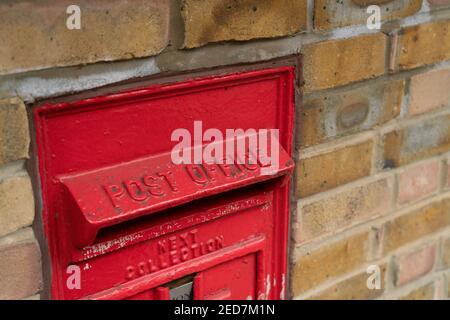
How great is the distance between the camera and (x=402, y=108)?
1.07m

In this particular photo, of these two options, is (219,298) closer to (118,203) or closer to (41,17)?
(118,203)

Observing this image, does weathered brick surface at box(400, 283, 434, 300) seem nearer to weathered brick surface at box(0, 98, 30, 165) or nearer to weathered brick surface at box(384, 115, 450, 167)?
weathered brick surface at box(384, 115, 450, 167)

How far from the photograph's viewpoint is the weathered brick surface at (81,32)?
2.16 feet

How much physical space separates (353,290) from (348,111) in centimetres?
Result: 38

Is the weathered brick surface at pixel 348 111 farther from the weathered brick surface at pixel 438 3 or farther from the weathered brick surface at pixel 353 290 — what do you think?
the weathered brick surface at pixel 353 290

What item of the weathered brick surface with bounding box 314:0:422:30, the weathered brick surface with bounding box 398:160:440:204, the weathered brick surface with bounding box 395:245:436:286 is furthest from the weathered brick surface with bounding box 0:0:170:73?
the weathered brick surface with bounding box 395:245:436:286

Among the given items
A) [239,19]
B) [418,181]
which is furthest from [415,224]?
[239,19]

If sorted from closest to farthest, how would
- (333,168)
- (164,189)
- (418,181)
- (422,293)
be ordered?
1. (164,189)
2. (333,168)
3. (418,181)
4. (422,293)

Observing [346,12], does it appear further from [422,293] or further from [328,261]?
[422,293]

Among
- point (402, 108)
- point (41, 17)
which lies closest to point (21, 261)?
point (41, 17)

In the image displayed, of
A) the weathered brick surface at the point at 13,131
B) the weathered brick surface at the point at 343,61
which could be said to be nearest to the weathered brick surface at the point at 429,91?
the weathered brick surface at the point at 343,61

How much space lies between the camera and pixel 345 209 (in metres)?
1.07

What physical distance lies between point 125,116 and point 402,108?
54 cm
